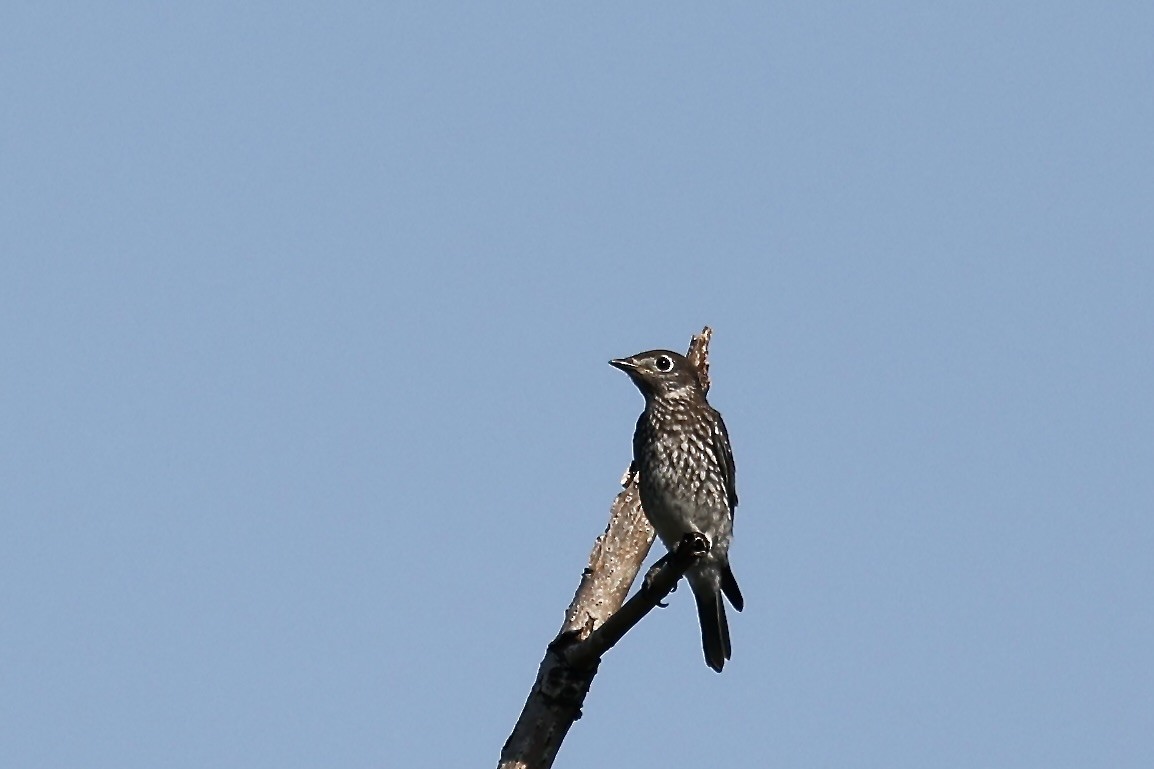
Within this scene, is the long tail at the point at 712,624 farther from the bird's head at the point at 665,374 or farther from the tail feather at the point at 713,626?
the bird's head at the point at 665,374

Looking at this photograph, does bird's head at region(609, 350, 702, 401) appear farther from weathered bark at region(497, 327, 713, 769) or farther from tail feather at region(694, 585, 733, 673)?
weathered bark at region(497, 327, 713, 769)

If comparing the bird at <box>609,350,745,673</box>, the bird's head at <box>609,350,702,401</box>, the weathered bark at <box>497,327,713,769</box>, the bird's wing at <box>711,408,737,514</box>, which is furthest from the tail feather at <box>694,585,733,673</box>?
the weathered bark at <box>497,327,713,769</box>

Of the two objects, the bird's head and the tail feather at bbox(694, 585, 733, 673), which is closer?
the tail feather at bbox(694, 585, 733, 673)

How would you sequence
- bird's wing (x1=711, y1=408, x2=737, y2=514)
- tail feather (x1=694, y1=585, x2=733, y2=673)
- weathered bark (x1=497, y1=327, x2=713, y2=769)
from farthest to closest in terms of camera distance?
bird's wing (x1=711, y1=408, x2=737, y2=514), tail feather (x1=694, y1=585, x2=733, y2=673), weathered bark (x1=497, y1=327, x2=713, y2=769)

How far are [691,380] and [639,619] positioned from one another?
3.83 meters

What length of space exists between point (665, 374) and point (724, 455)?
27.0 inches

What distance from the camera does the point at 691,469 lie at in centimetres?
1002

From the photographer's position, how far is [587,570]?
8.04 meters

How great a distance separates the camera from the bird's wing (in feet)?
34.4

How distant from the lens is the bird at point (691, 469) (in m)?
9.82

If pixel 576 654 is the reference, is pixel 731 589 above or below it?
above

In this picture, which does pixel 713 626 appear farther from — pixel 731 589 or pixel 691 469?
pixel 691 469

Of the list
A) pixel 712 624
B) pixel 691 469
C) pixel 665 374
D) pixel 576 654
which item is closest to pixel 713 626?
pixel 712 624

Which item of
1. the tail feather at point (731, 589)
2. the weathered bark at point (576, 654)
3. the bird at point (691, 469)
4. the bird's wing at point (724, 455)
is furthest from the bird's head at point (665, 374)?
the weathered bark at point (576, 654)
